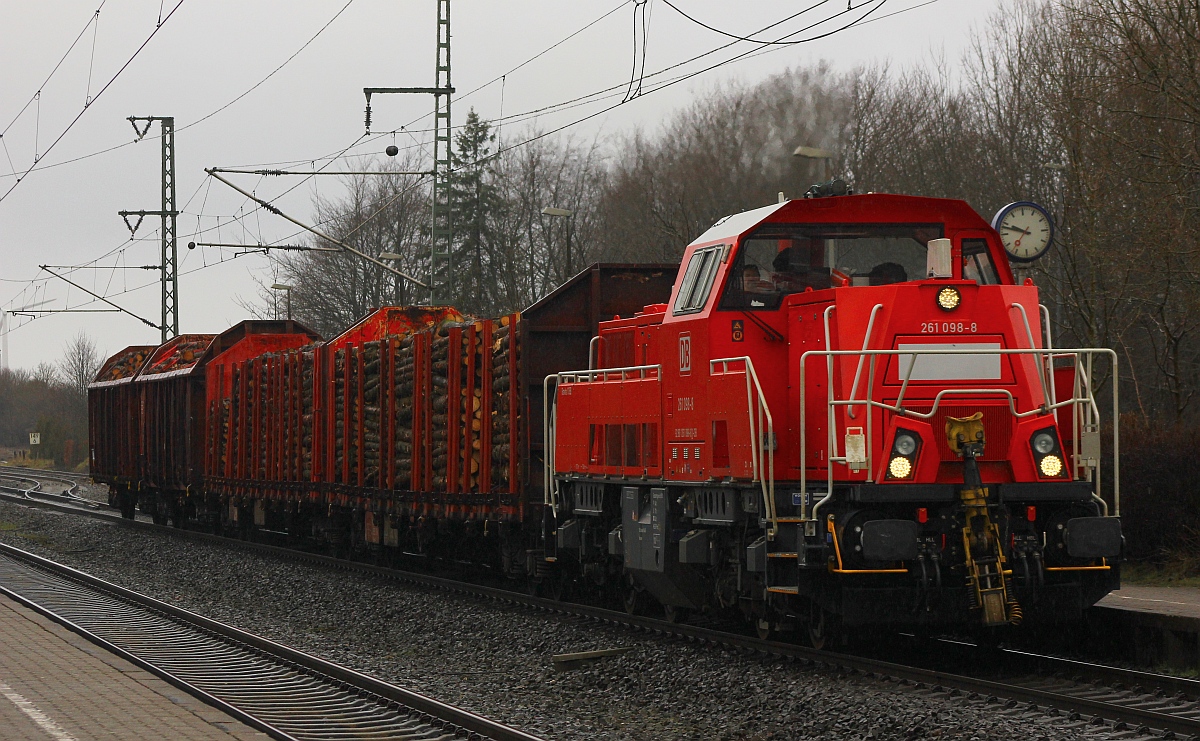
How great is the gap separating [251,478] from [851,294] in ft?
56.1

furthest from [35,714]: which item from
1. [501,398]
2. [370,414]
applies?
[370,414]

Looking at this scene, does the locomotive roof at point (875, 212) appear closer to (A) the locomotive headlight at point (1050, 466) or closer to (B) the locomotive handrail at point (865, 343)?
(B) the locomotive handrail at point (865, 343)

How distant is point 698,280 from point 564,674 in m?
3.30

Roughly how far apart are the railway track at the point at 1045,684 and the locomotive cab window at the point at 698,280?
108 inches

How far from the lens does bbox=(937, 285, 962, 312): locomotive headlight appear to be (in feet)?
32.3

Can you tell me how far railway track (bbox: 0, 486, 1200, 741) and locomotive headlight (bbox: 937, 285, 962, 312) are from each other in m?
2.56

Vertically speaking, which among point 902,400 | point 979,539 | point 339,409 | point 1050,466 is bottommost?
point 979,539

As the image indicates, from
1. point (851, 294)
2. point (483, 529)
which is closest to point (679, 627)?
point (851, 294)

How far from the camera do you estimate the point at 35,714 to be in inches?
340

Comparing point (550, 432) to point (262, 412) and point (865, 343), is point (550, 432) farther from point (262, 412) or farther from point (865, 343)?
point (262, 412)

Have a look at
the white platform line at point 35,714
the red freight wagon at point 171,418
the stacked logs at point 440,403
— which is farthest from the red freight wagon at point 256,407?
the white platform line at point 35,714

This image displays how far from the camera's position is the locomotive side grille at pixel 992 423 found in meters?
9.68

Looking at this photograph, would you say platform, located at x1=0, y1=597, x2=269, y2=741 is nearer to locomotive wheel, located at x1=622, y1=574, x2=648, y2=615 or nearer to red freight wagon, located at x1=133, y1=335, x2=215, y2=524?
locomotive wheel, located at x1=622, y1=574, x2=648, y2=615

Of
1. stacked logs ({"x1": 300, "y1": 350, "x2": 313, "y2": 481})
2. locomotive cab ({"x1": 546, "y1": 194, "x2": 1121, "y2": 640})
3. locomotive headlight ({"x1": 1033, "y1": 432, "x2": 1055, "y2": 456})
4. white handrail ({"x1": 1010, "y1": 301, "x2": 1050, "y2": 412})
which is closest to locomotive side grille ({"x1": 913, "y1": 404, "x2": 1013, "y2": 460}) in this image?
locomotive cab ({"x1": 546, "y1": 194, "x2": 1121, "y2": 640})
